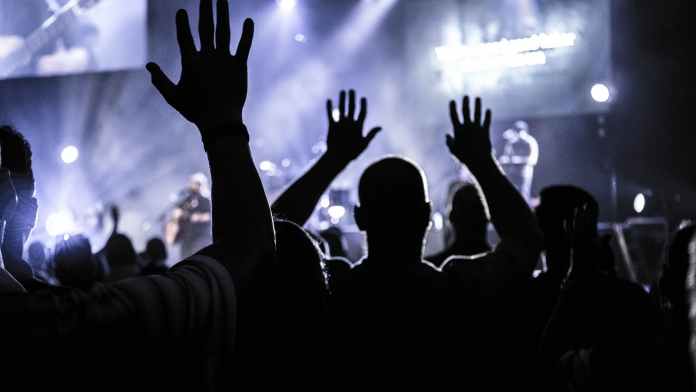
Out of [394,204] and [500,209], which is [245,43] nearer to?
[394,204]

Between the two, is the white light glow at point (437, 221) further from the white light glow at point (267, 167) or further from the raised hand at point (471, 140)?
the raised hand at point (471, 140)

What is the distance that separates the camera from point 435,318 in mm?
2006

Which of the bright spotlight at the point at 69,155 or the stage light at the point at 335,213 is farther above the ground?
the bright spotlight at the point at 69,155

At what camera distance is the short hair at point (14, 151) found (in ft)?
6.89

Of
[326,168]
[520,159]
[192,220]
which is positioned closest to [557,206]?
[326,168]

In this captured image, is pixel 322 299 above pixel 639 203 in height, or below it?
above

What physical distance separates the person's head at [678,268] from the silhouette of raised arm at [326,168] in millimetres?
1234

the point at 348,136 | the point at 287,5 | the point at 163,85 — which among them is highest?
the point at 287,5

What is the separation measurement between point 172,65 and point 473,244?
44.4 ft

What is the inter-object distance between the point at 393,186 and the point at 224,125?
0.98 meters

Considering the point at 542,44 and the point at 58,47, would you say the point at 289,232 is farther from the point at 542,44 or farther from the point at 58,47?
the point at 542,44

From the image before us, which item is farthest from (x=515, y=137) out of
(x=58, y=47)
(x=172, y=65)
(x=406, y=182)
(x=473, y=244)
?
(x=406, y=182)

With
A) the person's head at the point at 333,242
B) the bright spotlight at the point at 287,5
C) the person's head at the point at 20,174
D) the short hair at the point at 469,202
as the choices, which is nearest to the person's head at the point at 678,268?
the person's head at the point at 20,174

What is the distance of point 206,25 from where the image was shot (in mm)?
1286
